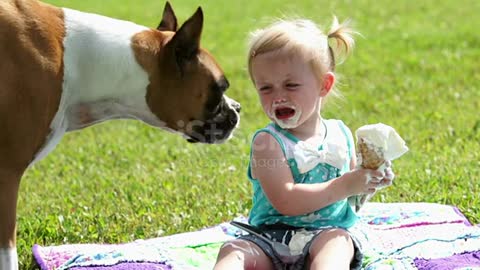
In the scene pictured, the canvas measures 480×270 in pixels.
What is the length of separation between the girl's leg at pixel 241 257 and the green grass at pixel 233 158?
1.22 meters

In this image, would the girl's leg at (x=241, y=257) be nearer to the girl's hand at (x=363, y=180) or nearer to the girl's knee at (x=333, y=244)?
the girl's knee at (x=333, y=244)

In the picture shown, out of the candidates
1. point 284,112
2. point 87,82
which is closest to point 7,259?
point 87,82

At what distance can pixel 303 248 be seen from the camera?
4.52m

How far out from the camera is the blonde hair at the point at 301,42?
14.9ft

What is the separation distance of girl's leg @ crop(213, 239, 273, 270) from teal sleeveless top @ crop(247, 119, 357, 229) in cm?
21

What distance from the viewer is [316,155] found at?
4629 mm

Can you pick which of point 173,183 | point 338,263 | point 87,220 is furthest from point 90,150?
point 338,263

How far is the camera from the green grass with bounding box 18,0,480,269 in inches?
231

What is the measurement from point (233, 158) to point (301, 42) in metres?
2.94

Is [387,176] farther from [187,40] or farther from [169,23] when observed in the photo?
[169,23]

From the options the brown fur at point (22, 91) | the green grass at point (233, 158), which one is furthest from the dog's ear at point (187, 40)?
the brown fur at point (22, 91)

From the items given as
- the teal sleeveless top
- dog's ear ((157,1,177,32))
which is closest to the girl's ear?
the teal sleeveless top

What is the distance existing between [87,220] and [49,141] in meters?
1.23

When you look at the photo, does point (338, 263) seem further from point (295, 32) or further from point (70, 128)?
point (70, 128)
